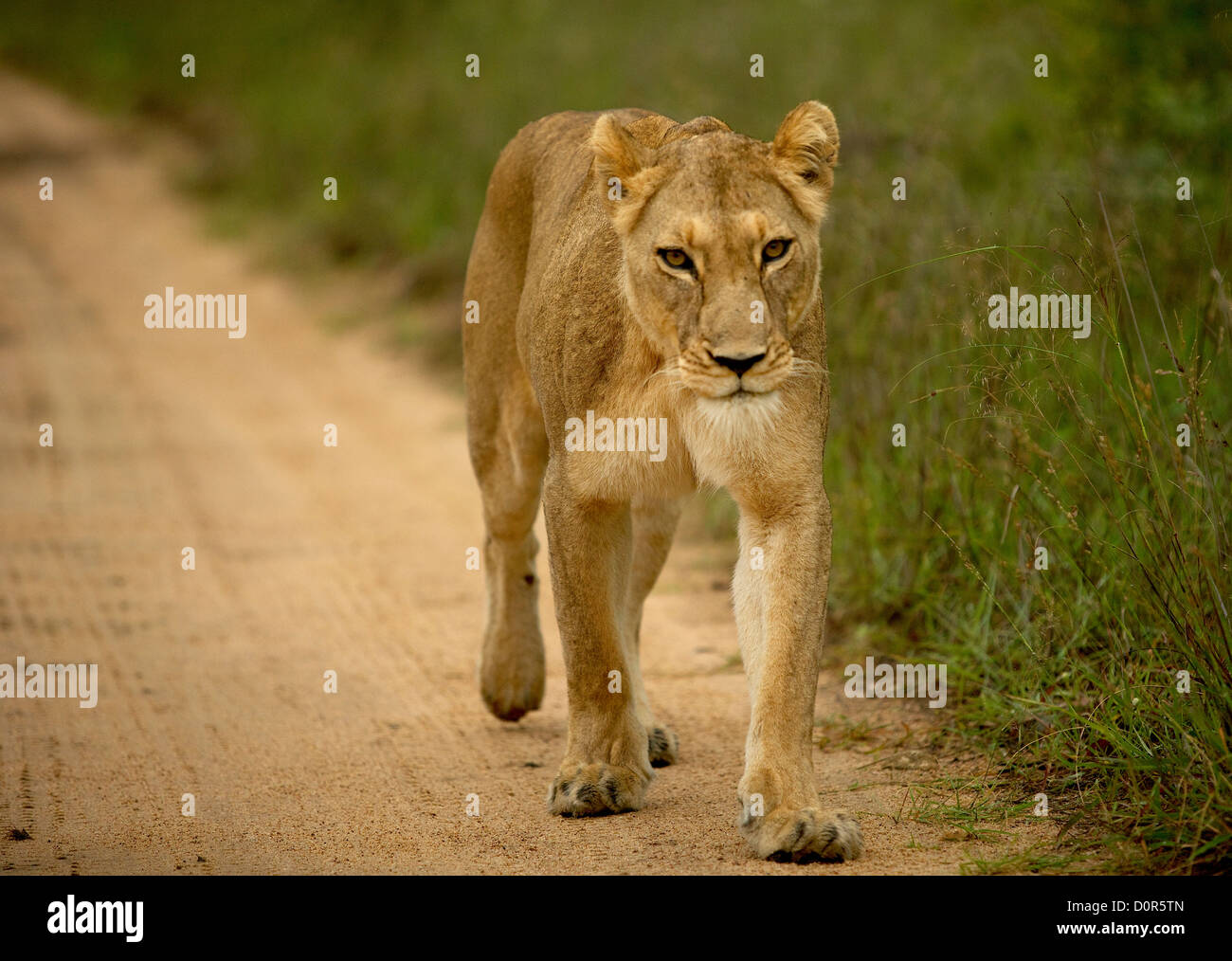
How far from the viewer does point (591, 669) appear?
4.23m

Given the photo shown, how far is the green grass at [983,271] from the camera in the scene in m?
4.01

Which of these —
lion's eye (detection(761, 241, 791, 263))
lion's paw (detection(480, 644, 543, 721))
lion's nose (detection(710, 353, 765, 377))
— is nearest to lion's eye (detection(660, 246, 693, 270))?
lion's eye (detection(761, 241, 791, 263))

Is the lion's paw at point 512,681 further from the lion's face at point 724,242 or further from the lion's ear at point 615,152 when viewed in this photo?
the lion's ear at point 615,152

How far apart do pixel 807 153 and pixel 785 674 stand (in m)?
1.35

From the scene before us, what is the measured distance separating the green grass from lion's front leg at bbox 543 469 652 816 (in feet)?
3.61

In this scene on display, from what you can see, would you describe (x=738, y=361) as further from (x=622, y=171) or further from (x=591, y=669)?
(x=591, y=669)

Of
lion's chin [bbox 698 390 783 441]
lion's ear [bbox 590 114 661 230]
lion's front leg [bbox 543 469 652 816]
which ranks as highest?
lion's ear [bbox 590 114 661 230]

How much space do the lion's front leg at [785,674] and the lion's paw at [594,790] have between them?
1.72 ft

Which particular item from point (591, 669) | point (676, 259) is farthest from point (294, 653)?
point (676, 259)

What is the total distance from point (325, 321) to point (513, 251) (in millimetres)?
7512

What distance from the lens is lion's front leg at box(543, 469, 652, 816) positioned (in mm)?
4199

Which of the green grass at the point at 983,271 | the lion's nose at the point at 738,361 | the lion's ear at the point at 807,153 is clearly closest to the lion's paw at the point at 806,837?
the green grass at the point at 983,271

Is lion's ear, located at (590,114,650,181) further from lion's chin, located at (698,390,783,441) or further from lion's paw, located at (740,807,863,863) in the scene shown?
lion's paw, located at (740,807,863,863)
